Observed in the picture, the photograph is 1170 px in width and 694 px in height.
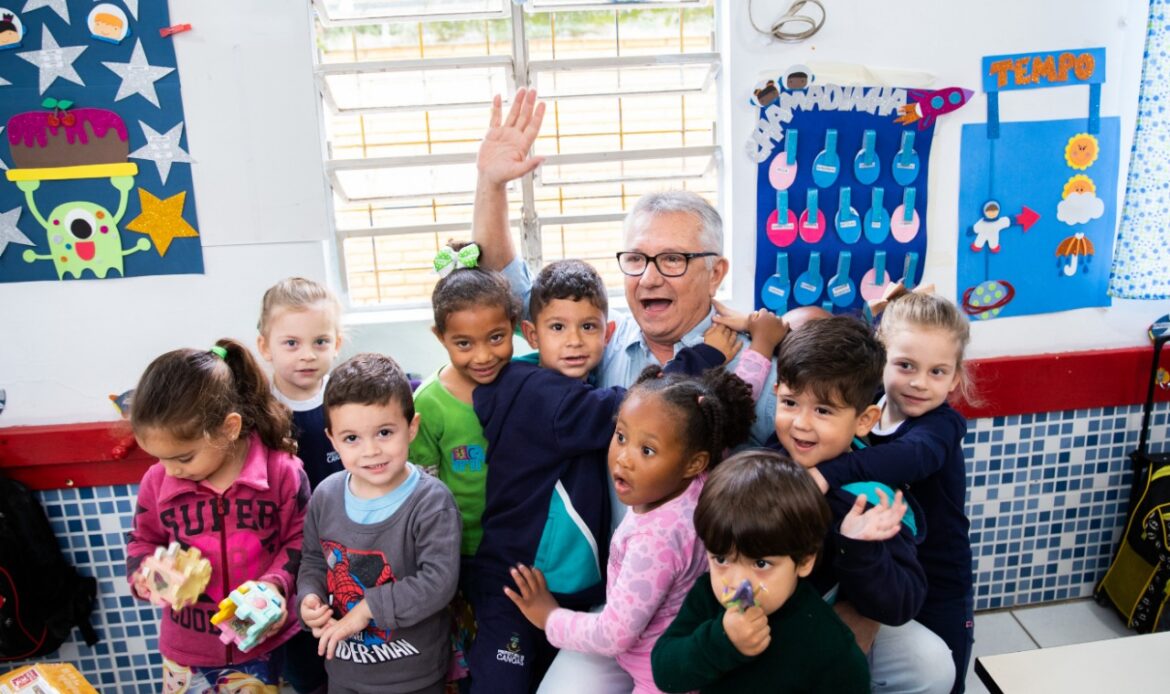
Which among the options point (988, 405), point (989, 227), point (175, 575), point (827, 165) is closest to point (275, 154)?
point (175, 575)

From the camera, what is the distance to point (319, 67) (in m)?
2.50

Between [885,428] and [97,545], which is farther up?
[885,428]

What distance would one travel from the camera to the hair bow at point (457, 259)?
2.15 metres

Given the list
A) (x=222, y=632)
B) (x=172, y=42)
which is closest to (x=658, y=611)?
(x=222, y=632)

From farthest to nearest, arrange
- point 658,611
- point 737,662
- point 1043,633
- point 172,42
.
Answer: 1. point 1043,633
2. point 172,42
3. point 658,611
4. point 737,662

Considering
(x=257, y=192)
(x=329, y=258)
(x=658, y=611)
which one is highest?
(x=257, y=192)

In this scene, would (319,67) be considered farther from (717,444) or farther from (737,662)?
(737,662)

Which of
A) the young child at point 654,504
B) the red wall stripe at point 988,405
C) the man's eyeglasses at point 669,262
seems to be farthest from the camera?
the red wall stripe at point 988,405

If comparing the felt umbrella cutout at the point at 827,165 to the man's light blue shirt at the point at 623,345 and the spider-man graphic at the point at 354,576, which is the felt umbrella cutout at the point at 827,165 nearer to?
the man's light blue shirt at the point at 623,345

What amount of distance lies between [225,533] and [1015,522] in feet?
8.54

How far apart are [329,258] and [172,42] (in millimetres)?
744

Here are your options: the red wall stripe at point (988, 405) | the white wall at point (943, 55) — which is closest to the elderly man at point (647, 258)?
the white wall at point (943, 55)

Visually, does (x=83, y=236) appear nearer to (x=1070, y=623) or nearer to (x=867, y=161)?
(x=867, y=161)

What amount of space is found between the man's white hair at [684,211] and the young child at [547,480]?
10.7 inches
